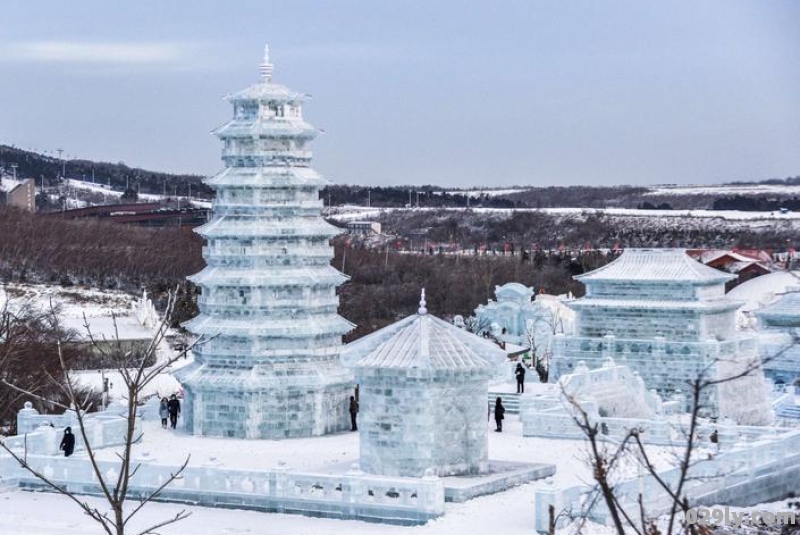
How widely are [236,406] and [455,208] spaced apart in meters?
124

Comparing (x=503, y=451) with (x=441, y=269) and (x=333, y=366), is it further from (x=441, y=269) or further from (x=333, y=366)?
(x=441, y=269)

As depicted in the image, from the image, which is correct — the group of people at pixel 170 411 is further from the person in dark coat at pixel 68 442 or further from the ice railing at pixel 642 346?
the ice railing at pixel 642 346

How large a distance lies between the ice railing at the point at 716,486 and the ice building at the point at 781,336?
1210 cm

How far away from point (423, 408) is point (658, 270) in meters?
16.4

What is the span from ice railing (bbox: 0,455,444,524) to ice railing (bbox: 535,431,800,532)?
201 centimetres

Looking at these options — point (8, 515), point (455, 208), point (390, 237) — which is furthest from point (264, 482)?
point (455, 208)

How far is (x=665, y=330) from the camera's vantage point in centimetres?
3769

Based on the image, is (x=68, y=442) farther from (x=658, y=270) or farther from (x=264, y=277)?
(x=658, y=270)

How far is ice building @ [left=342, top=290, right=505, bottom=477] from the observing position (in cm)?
2380

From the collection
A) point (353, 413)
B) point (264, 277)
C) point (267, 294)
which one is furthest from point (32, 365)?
point (353, 413)

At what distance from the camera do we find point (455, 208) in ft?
502

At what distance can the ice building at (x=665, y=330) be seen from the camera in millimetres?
36750

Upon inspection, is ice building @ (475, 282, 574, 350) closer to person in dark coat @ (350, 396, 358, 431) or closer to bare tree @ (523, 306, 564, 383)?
bare tree @ (523, 306, 564, 383)

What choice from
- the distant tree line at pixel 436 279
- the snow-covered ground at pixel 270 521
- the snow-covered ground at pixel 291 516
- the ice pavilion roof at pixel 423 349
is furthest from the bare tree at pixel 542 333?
the snow-covered ground at pixel 270 521
